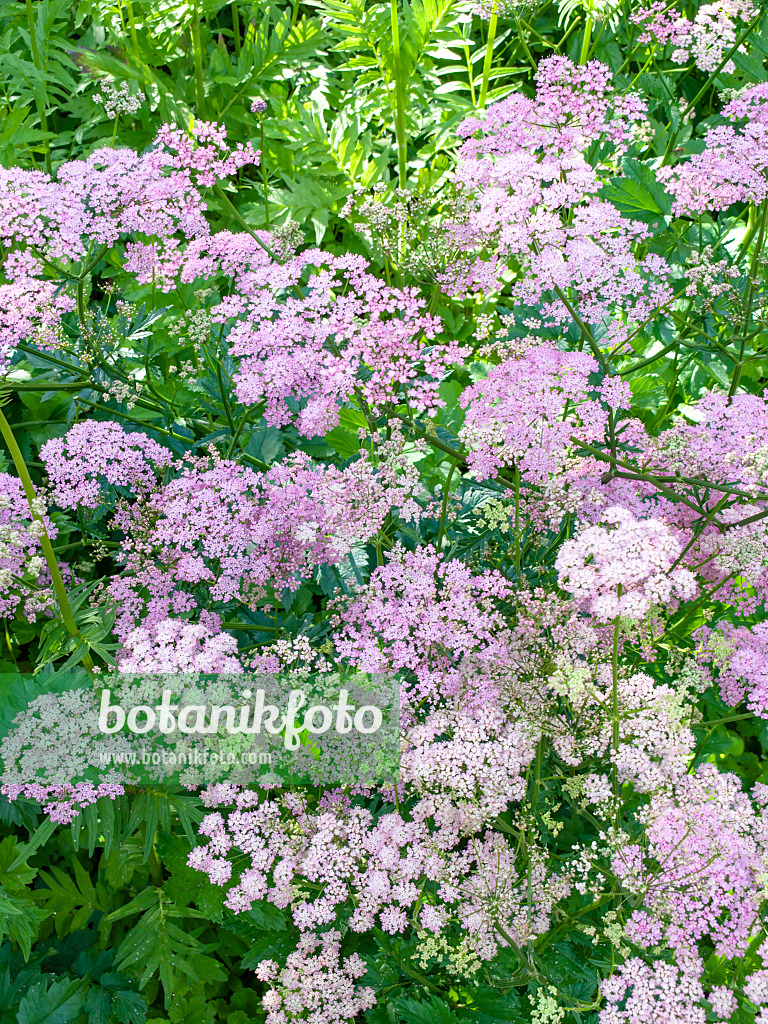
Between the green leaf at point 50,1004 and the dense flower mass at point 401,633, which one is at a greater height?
the dense flower mass at point 401,633

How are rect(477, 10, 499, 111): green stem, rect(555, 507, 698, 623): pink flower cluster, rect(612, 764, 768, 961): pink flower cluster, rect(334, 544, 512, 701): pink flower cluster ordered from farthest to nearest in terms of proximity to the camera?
rect(477, 10, 499, 111): green stem, rect(334, 544, 512, 701): pink flower cluster, rect(612, 764, 768, 961): pink flower cluster, rect(555, 507, 698, 623): pink flower cluster

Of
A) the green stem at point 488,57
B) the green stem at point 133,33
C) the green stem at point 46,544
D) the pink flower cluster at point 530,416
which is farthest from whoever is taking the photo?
the green stem at point 133,33

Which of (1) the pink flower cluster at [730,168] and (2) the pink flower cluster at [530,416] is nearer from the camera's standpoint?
(2) the pink flower cluster at [530,416]

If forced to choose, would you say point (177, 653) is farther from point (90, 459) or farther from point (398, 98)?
point (398, 98)

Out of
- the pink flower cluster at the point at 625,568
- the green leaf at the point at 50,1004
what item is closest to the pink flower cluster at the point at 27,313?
the pink flower cluster at the point at 625,568

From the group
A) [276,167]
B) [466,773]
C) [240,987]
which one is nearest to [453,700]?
[466,773]

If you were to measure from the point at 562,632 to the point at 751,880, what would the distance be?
3.09 feet

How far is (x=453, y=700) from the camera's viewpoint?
2.83 meters

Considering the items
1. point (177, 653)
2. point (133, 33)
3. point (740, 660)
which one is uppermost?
point (133, 33)

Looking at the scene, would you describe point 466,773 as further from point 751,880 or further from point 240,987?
point 240,987

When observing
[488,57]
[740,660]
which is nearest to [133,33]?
[488,57]

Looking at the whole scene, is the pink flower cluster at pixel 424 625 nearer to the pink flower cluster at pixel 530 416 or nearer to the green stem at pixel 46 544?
the pink flower cluster at pixel 530 416

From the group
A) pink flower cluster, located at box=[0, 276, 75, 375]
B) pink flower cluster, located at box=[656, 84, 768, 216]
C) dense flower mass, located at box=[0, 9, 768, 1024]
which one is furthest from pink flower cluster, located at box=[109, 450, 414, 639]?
pink flower cluster, located at box=[656, 84, 768, 216]

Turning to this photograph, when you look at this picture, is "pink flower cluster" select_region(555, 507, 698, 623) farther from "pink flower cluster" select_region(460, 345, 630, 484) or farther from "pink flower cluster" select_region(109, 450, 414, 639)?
"pink flower cluster" select_region(109, 450, 414, 639)
